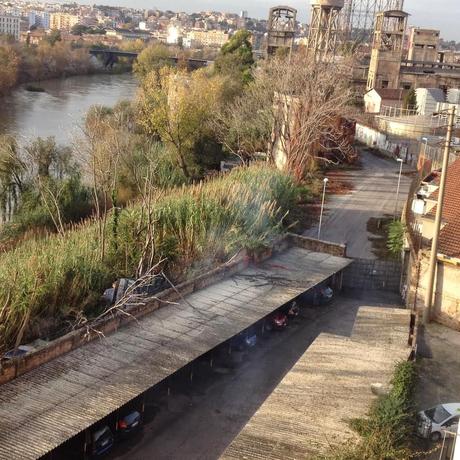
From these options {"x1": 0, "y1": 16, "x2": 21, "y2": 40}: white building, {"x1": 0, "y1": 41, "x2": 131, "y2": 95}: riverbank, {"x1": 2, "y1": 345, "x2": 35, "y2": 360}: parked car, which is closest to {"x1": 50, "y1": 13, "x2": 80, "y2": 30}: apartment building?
{"x1": 0, "y1": 16, "x2": 21, "y2": 40}: white building

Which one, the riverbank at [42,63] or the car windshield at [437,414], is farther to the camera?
the riverbank at [42,63]

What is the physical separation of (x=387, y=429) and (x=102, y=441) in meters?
3.34

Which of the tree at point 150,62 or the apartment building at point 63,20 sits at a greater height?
the apartment building at point 63,20

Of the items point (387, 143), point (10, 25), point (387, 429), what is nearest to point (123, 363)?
point (387, 429)

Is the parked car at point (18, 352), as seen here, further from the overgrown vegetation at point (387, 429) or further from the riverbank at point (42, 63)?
the riverbank at point (42, 63)

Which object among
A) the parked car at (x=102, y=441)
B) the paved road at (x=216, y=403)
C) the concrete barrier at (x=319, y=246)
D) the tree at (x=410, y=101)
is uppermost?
the tree at (x=410, y=101)

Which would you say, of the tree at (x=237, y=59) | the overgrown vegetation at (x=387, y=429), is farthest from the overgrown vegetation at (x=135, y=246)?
the tree at (x=237, y=59)

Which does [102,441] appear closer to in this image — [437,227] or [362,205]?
[437,227]

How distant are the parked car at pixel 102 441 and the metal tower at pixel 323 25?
28.6 meters

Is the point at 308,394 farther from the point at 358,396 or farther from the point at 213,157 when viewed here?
the point at 213,157

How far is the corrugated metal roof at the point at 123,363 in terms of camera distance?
7691 millimetres

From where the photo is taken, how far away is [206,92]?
27578mm

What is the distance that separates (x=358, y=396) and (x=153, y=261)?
5.43 metres

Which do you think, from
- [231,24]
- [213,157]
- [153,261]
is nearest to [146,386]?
[153,261]
